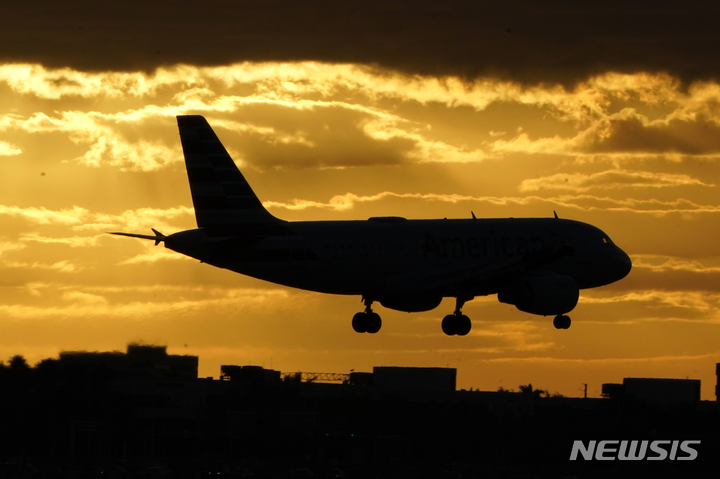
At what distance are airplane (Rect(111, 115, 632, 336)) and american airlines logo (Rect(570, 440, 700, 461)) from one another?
2734 centimetres

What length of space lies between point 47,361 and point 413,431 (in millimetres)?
26631

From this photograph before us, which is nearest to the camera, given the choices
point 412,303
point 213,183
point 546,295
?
point 213,183

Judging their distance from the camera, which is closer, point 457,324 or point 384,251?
point 384,251

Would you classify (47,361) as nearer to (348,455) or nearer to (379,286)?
(348,455)

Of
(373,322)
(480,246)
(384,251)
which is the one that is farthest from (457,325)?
(384,251)

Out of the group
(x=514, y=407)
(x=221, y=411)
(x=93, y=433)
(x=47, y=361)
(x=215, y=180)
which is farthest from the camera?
(x=514, y=407)

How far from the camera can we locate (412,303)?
77.6 meters

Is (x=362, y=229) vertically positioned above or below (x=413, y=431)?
above

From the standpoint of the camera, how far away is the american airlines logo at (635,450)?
104 metres

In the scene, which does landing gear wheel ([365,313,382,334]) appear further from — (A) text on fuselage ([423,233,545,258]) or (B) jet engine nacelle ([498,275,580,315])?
(B) jet engine nacelle ([498,275,580,315])

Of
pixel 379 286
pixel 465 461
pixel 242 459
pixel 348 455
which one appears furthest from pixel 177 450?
pixel 379 286

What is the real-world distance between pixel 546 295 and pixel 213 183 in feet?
58.3

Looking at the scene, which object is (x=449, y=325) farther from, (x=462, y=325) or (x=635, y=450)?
(x=635, y=450)

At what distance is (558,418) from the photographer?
116750 mm
